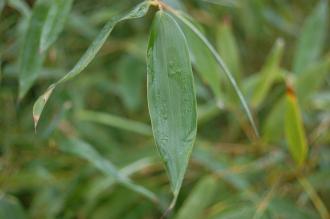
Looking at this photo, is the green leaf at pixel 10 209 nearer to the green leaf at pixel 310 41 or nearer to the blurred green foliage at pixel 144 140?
the blurred green foliage at pixel 144 140

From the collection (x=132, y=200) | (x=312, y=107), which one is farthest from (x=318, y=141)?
(x=132, y=200)

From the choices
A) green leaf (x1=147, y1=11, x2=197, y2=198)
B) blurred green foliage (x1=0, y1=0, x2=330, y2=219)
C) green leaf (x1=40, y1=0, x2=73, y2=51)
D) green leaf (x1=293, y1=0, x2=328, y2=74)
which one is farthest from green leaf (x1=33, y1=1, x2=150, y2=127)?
green leaf (x1=293, y1=0, x2=328, y2=74)

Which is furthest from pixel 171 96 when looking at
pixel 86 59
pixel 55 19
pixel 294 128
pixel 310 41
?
pixel 310 41

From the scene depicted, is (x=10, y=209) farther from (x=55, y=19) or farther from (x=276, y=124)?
(x=276, y=124)

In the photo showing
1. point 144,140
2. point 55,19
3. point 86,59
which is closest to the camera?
point 86,59

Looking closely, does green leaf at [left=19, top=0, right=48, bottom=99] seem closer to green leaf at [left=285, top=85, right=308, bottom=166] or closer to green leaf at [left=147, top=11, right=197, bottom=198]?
green leaf at [left=147, top=11, right=197, bottom=198]

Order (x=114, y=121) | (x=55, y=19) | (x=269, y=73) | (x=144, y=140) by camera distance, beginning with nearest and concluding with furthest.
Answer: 1. (x=55, y=19)
2. (x=269, y=73)
3. (x=114, y=121)
4. (x=144, y=140)
